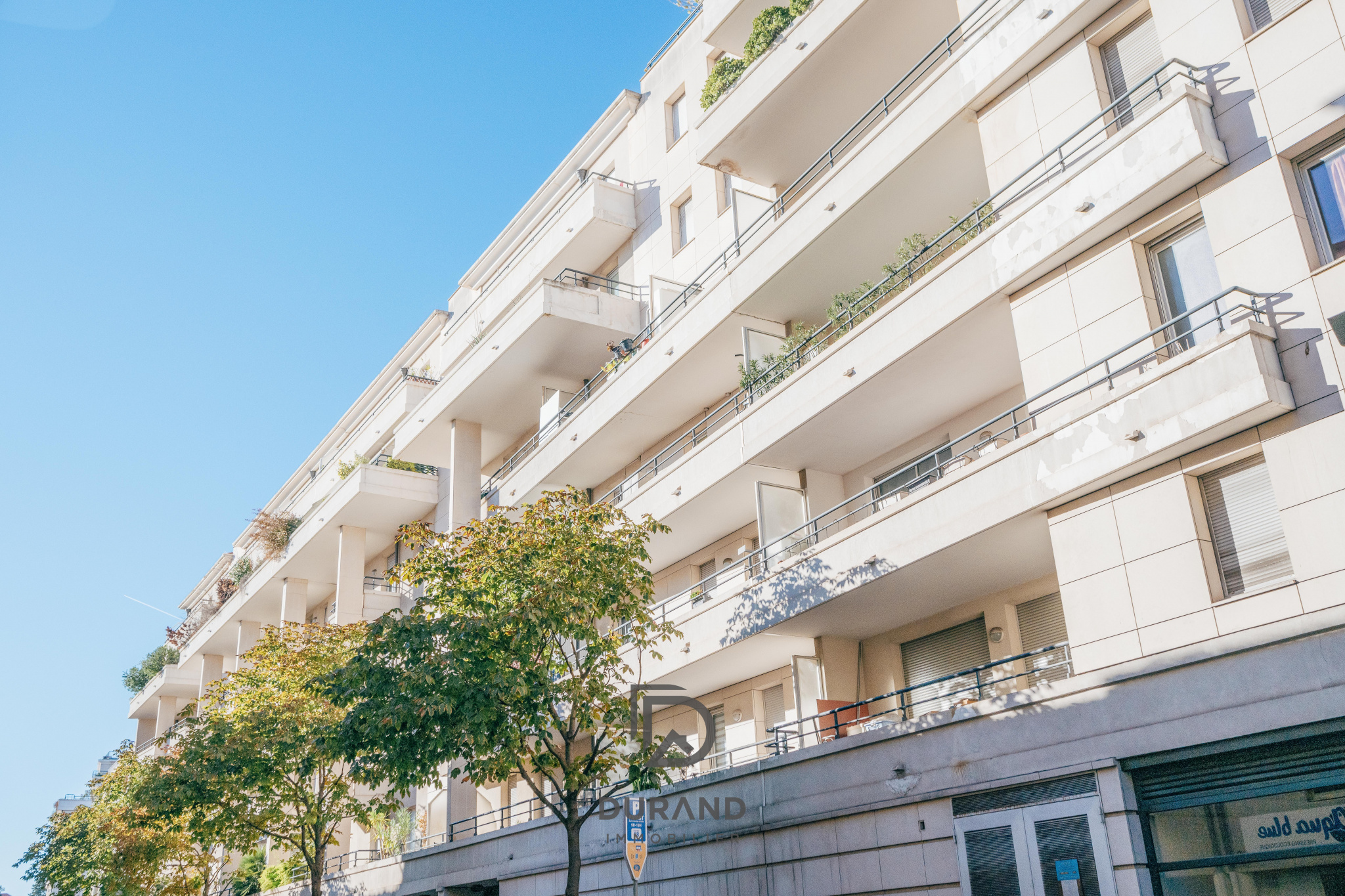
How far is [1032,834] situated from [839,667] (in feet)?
24.2

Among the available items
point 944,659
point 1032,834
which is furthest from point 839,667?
point 1032,834

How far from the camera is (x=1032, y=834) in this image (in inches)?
539

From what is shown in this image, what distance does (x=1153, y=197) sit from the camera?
14.2 metres

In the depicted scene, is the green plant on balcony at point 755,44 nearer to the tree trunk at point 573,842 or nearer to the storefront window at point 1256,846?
the tree trunk at point 573,842

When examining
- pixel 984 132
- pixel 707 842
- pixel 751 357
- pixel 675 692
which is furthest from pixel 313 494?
pixel 984 132

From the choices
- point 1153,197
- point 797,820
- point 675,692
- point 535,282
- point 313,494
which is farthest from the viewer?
point 313,494

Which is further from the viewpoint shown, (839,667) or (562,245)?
(562,245)

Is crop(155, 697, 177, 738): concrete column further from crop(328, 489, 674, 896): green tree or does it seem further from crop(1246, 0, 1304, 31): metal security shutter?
crop(1246, 0, 1304, 31): metal security shutter

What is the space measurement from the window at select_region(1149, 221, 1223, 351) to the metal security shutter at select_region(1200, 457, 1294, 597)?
1.88m

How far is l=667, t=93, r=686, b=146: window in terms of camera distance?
31891mm

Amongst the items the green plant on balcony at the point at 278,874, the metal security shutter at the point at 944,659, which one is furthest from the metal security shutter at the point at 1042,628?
the green plant on balcony at the point at 278,874

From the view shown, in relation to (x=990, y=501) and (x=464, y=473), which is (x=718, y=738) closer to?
(x=990, y=501)

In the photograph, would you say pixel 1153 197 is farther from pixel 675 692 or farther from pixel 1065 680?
pixel 675 692

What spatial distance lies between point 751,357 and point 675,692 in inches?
327
